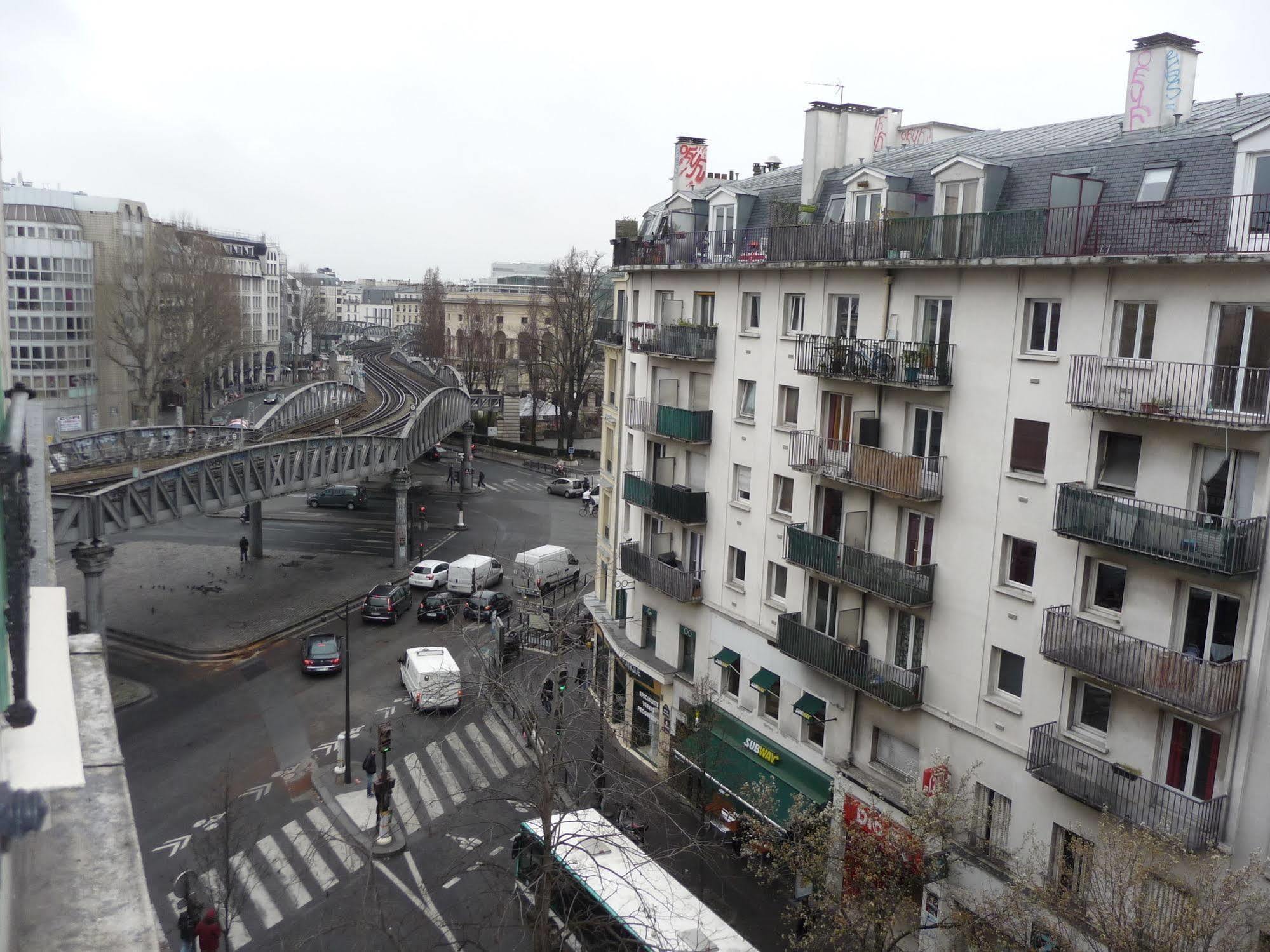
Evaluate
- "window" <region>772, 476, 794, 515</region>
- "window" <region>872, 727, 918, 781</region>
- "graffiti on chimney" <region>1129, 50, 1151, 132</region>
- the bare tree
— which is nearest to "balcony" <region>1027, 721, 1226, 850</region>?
"window" <region>872, 727, 918, 781</region>

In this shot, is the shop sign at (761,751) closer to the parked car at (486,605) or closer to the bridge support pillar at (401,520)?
the parked car at (486,605)

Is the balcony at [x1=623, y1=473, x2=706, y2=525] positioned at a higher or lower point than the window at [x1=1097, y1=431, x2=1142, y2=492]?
lower

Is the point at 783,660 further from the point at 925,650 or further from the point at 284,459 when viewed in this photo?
the point at 284,459

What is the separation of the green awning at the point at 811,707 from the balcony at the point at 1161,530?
8.78 meters

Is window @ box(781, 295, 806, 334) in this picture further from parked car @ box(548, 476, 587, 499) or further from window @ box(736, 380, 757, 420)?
parked car @ box(548, 476, 587, 499)

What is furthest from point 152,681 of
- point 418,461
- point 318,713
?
point 418,461

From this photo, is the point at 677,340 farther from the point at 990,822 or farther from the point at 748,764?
the point at 990,822

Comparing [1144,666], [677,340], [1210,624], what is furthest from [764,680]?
[1210,624]

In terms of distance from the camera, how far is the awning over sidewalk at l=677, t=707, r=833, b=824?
82.8 ft

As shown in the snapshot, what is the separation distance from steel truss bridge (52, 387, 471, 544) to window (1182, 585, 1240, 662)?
32.0m

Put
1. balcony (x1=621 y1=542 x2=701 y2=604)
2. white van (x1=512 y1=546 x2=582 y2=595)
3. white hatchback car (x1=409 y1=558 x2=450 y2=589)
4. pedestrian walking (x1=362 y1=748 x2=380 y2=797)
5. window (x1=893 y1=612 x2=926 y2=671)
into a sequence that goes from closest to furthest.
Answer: window (x1=893 y1=612 x2=926 y2=671)
pedestrian walking (x1=362 y1=748 x2=380 y2=797)
balcony (x1=621 y1=542 x2=701 y2=604)
white van (x1=512 y1=546 x2=582 y2=595)
white hatchback car (x1=409 y1=558 x2=450 y2=589)

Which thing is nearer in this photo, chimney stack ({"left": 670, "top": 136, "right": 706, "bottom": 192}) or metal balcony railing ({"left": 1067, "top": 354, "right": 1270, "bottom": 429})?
metal balcony railing ({"left": 1067, "top": 354, "right": 1270, "bottom": 429})

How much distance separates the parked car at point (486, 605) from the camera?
140ft

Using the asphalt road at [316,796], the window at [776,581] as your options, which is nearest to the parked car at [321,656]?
the asphalt road at [316,796]
